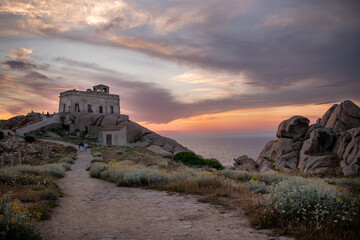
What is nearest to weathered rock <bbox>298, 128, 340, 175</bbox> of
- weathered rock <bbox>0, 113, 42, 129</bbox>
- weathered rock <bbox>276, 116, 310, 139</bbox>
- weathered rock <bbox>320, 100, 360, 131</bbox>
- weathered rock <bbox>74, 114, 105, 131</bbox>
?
weathered rock <bbox>276, 116, 310, 139</bbox>

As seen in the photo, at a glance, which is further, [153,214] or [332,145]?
[332,145]

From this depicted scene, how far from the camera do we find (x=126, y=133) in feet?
152

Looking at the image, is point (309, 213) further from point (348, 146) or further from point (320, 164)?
point (348, 146)

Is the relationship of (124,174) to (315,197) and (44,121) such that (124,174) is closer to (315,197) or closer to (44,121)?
(315,197)

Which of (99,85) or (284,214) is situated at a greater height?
(99,85)

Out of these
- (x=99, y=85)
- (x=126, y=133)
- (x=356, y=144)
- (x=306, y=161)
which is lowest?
(x=306, y=161)

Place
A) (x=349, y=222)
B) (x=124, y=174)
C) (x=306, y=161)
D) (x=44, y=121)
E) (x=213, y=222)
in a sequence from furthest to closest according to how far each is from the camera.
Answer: (x=44, y=121)
(x=306, y=161)
(x=124, y=174)
(x=213, y=222)
(x=349, y=222)

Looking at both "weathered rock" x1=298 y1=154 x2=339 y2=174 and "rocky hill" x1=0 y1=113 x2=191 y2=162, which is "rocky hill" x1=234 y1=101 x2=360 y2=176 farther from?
"rocky hill" x1=0 y1=113 x2=191 y2=162

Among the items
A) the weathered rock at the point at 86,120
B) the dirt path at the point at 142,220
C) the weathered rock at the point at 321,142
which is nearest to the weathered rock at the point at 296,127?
the weathered rock at the point at 321,142

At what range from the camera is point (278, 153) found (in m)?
35.5

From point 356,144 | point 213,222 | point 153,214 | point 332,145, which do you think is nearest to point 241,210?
point 213,222

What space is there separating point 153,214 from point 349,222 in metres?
4.74

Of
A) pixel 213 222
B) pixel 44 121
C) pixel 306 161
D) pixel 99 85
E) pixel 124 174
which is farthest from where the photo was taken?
pixel 99 85

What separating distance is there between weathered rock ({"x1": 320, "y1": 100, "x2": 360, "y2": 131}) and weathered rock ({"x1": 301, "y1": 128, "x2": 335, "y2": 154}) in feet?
8.60
